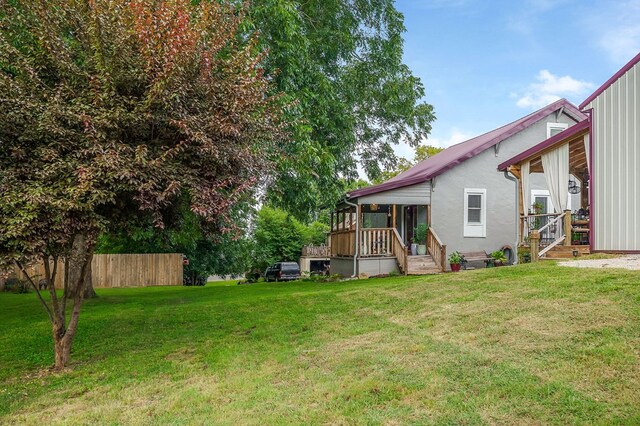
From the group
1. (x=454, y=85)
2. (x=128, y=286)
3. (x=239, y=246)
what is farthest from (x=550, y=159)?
(x=239, y=246)

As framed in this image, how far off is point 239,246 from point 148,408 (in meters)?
23.5

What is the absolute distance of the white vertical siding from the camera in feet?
28.7

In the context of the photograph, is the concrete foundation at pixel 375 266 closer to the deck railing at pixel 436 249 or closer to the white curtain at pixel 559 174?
the deck railing at pixel 436 249

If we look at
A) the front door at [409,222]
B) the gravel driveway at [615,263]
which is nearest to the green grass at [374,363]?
the gravel driveway at [615,263]

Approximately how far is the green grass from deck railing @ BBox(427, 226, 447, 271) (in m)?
7.14

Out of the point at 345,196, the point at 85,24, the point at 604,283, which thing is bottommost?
the point at 604,283

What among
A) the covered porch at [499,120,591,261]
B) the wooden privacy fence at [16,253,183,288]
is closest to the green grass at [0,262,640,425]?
the covered porch at [499,120,591,261]

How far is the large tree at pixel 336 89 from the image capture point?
1126cm

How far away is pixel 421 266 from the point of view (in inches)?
617

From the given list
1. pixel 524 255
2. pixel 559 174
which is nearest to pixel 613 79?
pixel 559 174

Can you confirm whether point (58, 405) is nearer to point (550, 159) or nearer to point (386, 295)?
point (386, 295)

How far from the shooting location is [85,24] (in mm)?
5867

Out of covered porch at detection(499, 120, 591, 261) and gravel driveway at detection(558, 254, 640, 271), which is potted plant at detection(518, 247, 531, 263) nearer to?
covered porch at detection(499, 120, 591, 261)

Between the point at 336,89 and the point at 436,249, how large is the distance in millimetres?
6205
